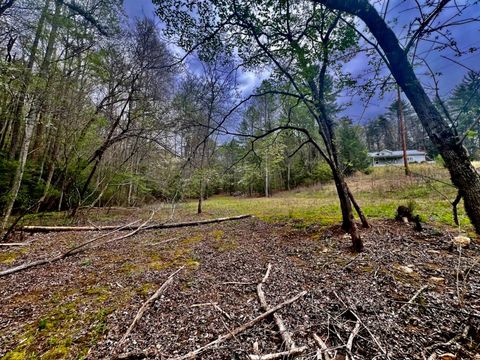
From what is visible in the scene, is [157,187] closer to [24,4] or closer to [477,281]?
[24,4]

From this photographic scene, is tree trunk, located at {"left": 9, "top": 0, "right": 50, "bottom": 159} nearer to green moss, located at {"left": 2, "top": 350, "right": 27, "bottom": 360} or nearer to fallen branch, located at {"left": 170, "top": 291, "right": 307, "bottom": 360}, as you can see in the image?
green moss, located at {"left": 2, "top": 350, "right": 27, "bottom": 360}

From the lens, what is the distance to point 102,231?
21.1 ft

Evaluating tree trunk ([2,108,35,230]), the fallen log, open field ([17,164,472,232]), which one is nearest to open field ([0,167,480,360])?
tree trunk ([2,108,35,230])

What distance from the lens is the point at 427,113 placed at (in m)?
1.75

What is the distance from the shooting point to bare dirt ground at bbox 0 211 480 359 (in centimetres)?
175

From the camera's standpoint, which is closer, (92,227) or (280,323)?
(280,323)

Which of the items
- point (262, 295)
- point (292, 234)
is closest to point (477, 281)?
point (262, 295)

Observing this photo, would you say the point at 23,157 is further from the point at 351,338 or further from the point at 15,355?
the point at 351,338

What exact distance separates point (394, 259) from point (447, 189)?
9.05 m

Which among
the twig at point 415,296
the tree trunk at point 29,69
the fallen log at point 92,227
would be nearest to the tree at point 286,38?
the twig at point 415,296

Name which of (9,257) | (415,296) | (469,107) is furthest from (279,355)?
(9,257)

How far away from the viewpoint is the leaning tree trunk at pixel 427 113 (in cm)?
161

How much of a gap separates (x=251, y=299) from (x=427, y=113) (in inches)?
98.2

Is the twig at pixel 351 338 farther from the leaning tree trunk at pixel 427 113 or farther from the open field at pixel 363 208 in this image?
the open field at pixel 363 208
